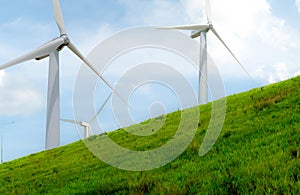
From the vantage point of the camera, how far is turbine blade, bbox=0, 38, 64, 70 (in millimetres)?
36287

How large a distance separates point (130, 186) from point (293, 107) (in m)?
9.59

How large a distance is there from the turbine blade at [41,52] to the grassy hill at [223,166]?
16.6 m

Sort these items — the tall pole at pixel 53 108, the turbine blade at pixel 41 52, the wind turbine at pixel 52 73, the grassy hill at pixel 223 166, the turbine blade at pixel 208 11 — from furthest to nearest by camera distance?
1. the turbine blade at pixel 208 11
2. the tall pole at pixel 53 108
3. the wind turbine at pixel 52 73
4. the turbine blade at pixel 41 52
5. the grassy hill at pixel 223 166

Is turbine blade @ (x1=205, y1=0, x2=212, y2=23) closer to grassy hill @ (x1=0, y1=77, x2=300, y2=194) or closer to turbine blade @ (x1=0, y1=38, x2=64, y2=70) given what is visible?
turbine blade @ (x1=0, y1=38, x2=64, y2=70)

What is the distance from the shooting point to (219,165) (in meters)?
10.9

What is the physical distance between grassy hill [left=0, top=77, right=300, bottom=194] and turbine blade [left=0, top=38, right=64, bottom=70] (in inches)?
653

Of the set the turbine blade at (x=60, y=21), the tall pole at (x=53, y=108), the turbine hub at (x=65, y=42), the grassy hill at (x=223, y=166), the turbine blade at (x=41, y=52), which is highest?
the turbine blade at (x=60, y=21)

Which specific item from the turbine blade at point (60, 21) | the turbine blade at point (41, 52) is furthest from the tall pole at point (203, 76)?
the turbine blade at point (60, 21)

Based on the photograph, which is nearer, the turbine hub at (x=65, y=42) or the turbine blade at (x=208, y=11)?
the turbine hub at (x=65, y=42)

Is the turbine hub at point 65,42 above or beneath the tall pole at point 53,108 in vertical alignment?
above

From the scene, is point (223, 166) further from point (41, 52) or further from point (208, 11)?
point (208, 11)

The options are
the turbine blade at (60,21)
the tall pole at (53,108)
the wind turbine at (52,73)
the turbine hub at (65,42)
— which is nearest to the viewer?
the wind turbine at (52,73)

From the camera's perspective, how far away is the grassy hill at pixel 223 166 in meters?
8.91

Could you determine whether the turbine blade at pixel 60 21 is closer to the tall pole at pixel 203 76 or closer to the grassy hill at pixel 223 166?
the tall pole at pixel 203 76
